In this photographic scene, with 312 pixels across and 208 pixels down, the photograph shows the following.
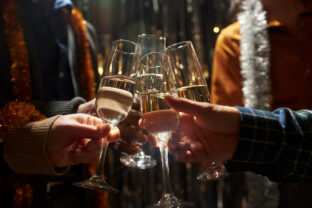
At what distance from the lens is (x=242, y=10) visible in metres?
1.54

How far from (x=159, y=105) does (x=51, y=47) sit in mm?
1120

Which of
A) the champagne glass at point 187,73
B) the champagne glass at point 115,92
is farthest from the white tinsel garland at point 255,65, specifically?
the champagne glass at point 115,92

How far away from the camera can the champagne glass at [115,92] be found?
2.45ft

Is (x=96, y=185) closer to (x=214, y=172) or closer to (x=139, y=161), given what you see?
(x=139, y=161)

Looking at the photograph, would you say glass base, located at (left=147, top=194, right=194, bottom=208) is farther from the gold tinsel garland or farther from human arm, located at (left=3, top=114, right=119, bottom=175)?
the gold tinsel garland

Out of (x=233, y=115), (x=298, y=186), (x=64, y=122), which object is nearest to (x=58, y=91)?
(x=64, y=122)

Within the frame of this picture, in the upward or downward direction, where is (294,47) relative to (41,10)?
downward

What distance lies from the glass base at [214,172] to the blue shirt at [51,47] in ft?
3.22

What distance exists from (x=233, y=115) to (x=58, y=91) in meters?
1.10

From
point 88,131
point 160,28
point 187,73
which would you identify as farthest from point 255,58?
point 160,28

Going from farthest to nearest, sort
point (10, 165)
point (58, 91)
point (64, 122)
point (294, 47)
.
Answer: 1. point (58, 91)
2. point (294, 47)
3. point (10, 165)
4. point (64, 122)

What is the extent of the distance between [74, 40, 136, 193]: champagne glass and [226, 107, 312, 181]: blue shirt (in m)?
0.38

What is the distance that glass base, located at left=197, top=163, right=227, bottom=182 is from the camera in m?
0.89

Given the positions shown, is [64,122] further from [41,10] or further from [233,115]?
[41,10]
